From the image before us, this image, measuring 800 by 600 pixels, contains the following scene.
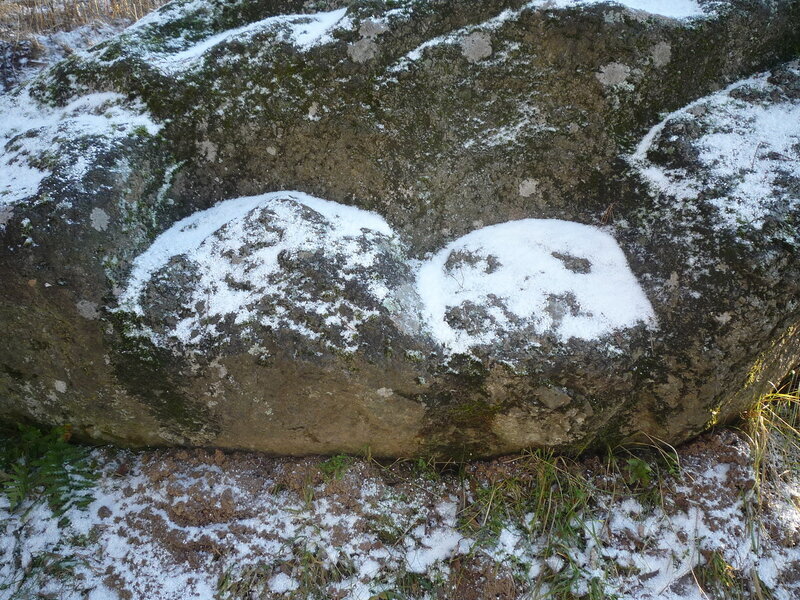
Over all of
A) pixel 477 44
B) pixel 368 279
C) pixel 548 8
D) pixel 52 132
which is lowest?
pixel 368 279

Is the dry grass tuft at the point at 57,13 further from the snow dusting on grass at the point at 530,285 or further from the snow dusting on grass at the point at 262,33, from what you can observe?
the snow dusting on grass at the point at 530,285

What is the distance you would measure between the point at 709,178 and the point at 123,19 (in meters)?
5.10

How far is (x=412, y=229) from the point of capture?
8.41 feet

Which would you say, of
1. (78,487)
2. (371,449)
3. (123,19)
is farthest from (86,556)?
(123,19)

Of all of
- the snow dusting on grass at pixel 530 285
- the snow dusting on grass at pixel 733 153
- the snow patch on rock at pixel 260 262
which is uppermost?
the snow dusting on grass at pixel 733 153

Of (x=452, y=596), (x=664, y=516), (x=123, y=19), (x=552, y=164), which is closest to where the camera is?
(x=452, y=596)

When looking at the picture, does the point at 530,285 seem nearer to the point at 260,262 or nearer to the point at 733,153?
the point at 733,153

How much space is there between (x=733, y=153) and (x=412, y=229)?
55.8 inches

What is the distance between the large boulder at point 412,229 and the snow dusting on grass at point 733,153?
0.01 metres

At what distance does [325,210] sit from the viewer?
252 cm

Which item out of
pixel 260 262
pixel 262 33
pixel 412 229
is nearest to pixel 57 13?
pixel 262 33

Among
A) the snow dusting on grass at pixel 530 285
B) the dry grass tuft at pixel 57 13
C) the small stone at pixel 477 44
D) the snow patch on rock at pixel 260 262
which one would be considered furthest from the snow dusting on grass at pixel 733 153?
the dry grass tuft at pixel 57 13

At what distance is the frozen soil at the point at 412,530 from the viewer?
7.06ft

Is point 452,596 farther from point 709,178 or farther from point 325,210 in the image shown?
point 709,178
